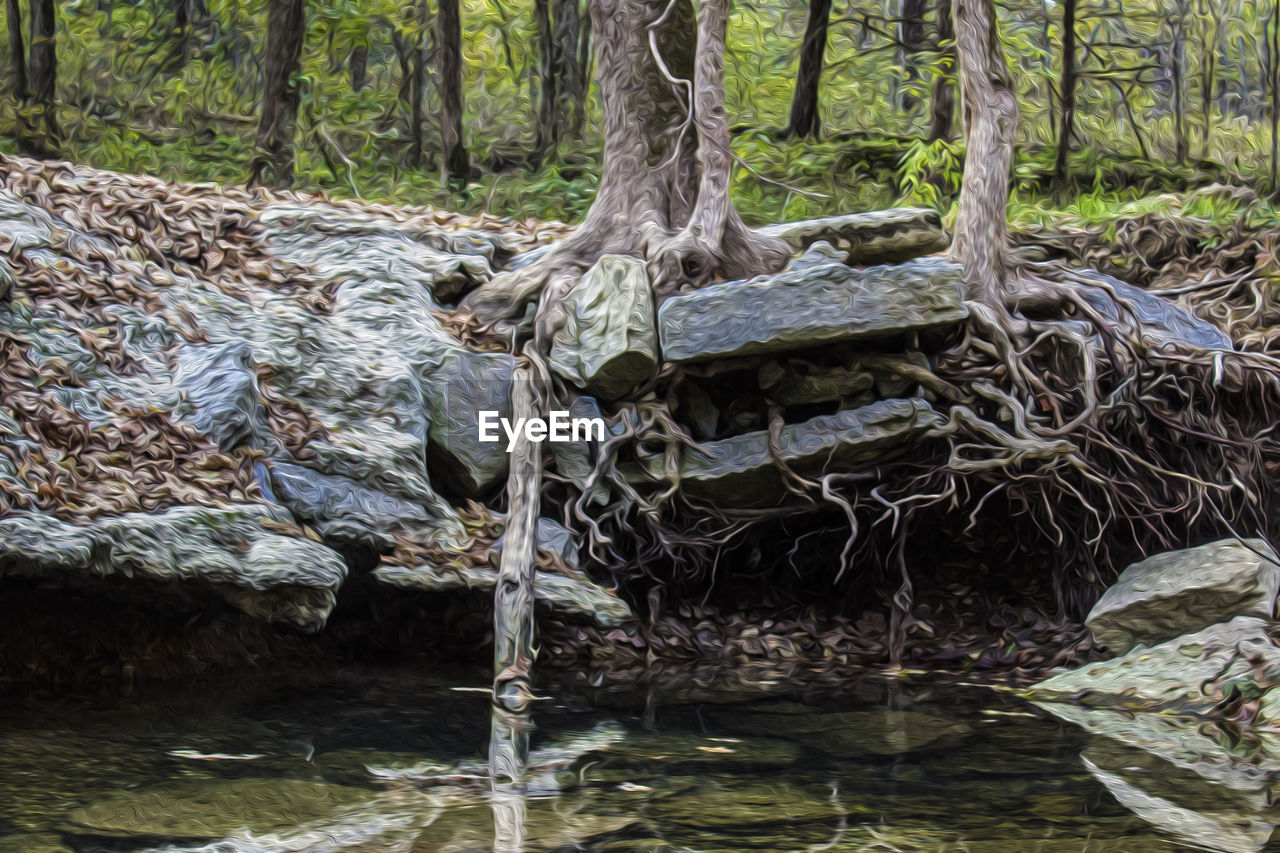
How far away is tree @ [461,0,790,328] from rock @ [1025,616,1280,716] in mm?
3760

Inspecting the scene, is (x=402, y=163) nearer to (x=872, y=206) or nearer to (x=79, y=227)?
(x=872, y=206)

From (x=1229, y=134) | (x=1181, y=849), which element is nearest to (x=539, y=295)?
(x=1181, y=849)

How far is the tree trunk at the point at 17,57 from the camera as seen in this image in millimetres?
15117

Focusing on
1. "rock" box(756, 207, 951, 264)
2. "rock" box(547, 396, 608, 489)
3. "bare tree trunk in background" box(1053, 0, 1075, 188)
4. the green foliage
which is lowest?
"rock" box(547, 396, 608, 489)

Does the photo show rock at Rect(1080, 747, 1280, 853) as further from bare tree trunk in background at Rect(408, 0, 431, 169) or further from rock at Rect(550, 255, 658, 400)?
bare tree trunk in background at Rect(408, 0, 431, 169)

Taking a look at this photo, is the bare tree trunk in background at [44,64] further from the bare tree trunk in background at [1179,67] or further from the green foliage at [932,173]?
the bare tree trunk in background at [1179,67]

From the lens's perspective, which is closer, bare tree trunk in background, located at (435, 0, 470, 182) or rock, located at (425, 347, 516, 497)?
rock, located at (425, 347, 516, 497)

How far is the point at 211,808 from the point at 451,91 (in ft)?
39.0

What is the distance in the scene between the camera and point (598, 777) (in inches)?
243

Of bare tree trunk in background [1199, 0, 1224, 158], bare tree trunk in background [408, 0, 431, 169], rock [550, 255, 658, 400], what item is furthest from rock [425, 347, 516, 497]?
bare tree trunk in background [1199, 0, 1224, 158]

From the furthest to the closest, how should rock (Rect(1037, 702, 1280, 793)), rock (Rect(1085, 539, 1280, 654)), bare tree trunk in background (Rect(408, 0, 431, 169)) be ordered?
bare tree trunk in background (Rect(408, 0, 431, 169)) < rock (Rect(1085, 539, 1280, 654)) < rock (Rect(1037, 702, 1280, 793))

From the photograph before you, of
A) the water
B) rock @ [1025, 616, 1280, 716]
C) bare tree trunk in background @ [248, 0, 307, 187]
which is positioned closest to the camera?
the water

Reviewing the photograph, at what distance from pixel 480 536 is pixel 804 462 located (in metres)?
2.33

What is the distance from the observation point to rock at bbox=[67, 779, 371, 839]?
5273 mm
